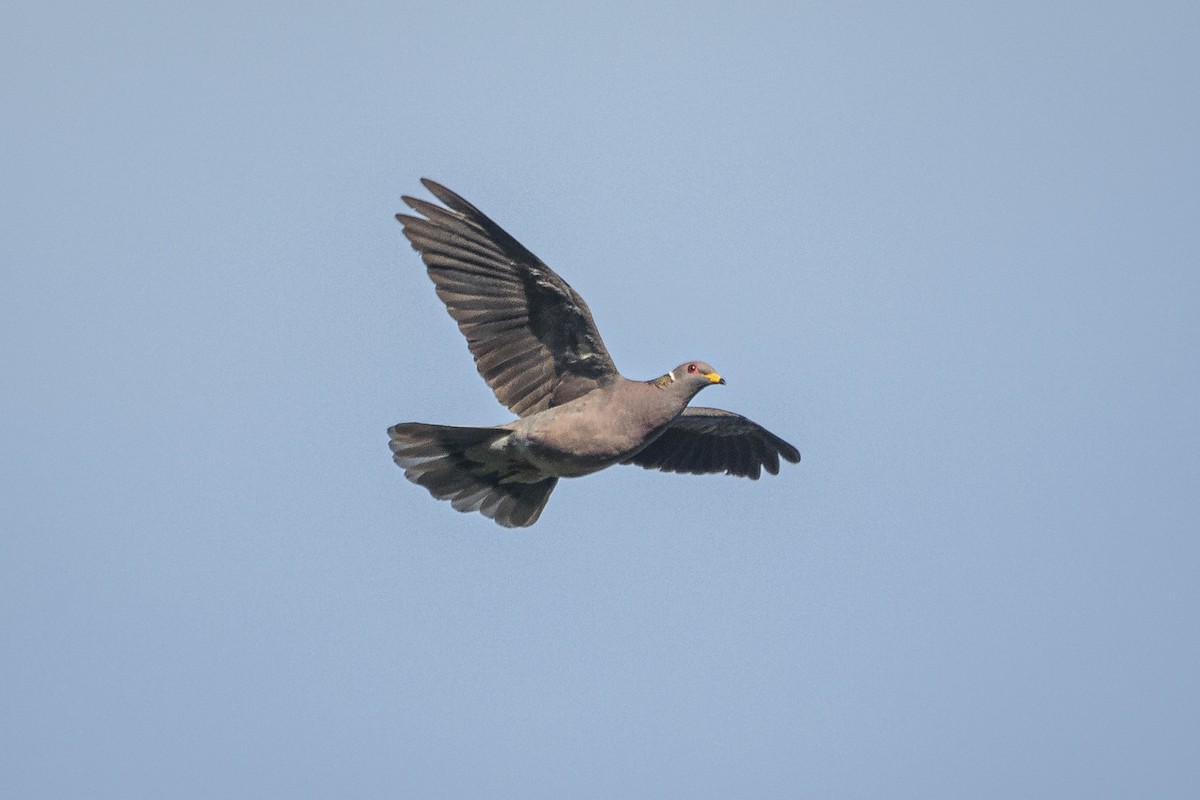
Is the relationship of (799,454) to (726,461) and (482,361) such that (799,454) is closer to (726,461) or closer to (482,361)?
(726,461)

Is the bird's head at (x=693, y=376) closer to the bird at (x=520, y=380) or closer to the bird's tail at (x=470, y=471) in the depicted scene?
the bird at (x=520, y=380)

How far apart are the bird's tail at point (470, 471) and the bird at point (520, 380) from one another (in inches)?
0.4

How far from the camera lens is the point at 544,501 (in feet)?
41.4

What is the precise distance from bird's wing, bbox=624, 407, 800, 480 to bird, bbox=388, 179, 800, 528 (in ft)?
5.26

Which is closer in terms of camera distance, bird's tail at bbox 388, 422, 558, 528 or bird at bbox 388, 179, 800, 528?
bird at bbox 388, 179, 800, 528

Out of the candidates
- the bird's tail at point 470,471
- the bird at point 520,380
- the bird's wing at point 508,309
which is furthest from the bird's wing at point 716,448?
the bird's wing at point 508,309

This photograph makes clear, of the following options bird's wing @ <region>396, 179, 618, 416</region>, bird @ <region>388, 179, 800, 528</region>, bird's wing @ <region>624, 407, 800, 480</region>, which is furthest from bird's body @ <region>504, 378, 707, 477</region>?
bird's wing @ <region>624, 407, 800, 480</region>

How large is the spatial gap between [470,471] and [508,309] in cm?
127

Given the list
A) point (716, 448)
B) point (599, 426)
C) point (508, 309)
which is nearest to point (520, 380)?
point (508, 309)

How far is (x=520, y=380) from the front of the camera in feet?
38.9

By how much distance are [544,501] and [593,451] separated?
4.10ft

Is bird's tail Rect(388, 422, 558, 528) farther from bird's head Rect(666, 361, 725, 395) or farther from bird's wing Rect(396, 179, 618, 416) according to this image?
bird's head Rect(666, 361, 725, 395)

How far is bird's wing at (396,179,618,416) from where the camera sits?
37.4 ft

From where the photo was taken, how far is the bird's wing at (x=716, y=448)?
13.5 meters
